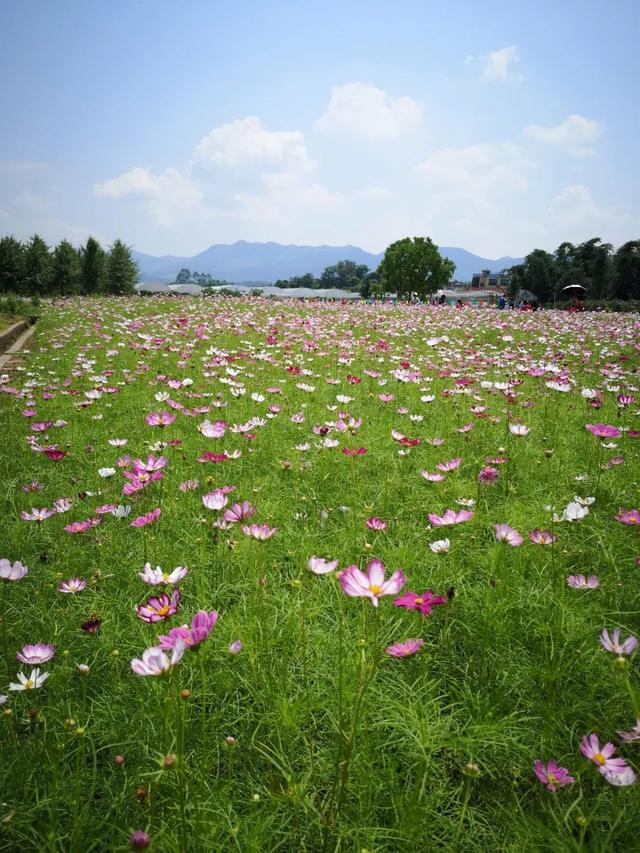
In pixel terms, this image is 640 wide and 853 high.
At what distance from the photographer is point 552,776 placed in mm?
891

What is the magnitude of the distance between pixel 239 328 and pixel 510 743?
7.34 m

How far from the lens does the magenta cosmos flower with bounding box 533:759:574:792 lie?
87cm

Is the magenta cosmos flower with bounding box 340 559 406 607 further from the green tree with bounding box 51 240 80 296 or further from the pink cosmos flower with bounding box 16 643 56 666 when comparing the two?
the green tree with bounding box 51 240 80 296

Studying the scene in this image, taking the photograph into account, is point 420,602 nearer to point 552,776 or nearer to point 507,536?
point 552,776

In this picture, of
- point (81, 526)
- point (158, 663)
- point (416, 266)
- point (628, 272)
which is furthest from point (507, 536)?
point (416, 266)

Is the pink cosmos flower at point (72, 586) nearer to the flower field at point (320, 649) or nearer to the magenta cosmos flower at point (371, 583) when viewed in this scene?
the flower field at point (320, 649)

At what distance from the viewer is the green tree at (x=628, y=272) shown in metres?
32.2

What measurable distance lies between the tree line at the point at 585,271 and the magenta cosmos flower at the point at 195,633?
3969 cm

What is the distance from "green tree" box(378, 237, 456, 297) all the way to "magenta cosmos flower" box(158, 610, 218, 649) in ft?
145

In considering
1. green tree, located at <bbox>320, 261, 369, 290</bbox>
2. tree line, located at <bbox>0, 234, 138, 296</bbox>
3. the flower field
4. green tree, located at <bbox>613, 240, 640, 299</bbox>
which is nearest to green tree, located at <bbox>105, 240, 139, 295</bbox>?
tree line, located at <bbox>0, 234, 138, 296</bbox>

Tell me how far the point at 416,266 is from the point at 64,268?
30064mm

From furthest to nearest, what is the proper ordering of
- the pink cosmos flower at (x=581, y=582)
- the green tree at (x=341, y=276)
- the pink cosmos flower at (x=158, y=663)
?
the green tree at (x=341, y=276), the pink cosmos flower at (x=581, y=582), the pink cosmos flower at (x=158, y=663)

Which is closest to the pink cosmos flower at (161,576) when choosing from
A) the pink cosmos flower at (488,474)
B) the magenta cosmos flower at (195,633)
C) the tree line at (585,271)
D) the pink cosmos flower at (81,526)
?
the magenta cosmos flower at (195,633)

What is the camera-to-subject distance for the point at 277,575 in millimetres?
1688
